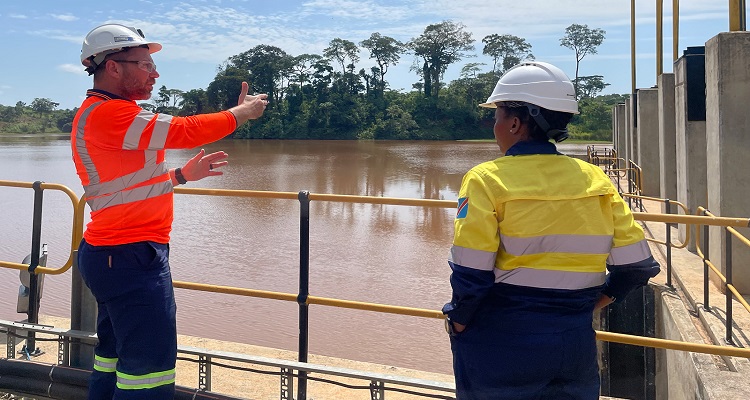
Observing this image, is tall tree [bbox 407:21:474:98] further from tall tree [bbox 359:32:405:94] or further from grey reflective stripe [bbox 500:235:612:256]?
grey reflective stripe [bbox 500:235:612:256]

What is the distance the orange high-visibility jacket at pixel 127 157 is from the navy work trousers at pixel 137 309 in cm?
7

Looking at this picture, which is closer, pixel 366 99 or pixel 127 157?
pixel 127 157

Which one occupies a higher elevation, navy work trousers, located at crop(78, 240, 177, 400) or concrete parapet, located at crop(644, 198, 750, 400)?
navy work trousers, located at crop(78, 240, 177, 400)

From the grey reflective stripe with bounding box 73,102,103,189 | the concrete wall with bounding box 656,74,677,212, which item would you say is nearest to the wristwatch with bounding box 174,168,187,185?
the grey reflective stripe with bounding box 73,102,103,189

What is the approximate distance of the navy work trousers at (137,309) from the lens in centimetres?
251

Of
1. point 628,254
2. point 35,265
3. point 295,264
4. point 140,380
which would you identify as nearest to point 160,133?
point 140,380

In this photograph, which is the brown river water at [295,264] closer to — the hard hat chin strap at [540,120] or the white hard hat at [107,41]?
the white hard hat at [107,41]

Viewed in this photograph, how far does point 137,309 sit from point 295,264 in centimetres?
946

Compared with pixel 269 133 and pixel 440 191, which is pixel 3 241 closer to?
pixel 440 191

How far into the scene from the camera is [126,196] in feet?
8.25

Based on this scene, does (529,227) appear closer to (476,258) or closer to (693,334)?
(476,258)

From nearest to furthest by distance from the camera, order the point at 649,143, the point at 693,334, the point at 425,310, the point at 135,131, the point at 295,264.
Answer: the point at 135,131
the point at 425,310
the point at 693,334
the point at 295,264
the point at 649,143

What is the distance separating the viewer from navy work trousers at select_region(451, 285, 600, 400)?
188cm

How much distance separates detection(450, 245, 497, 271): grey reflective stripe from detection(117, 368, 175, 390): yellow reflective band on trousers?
142cm
